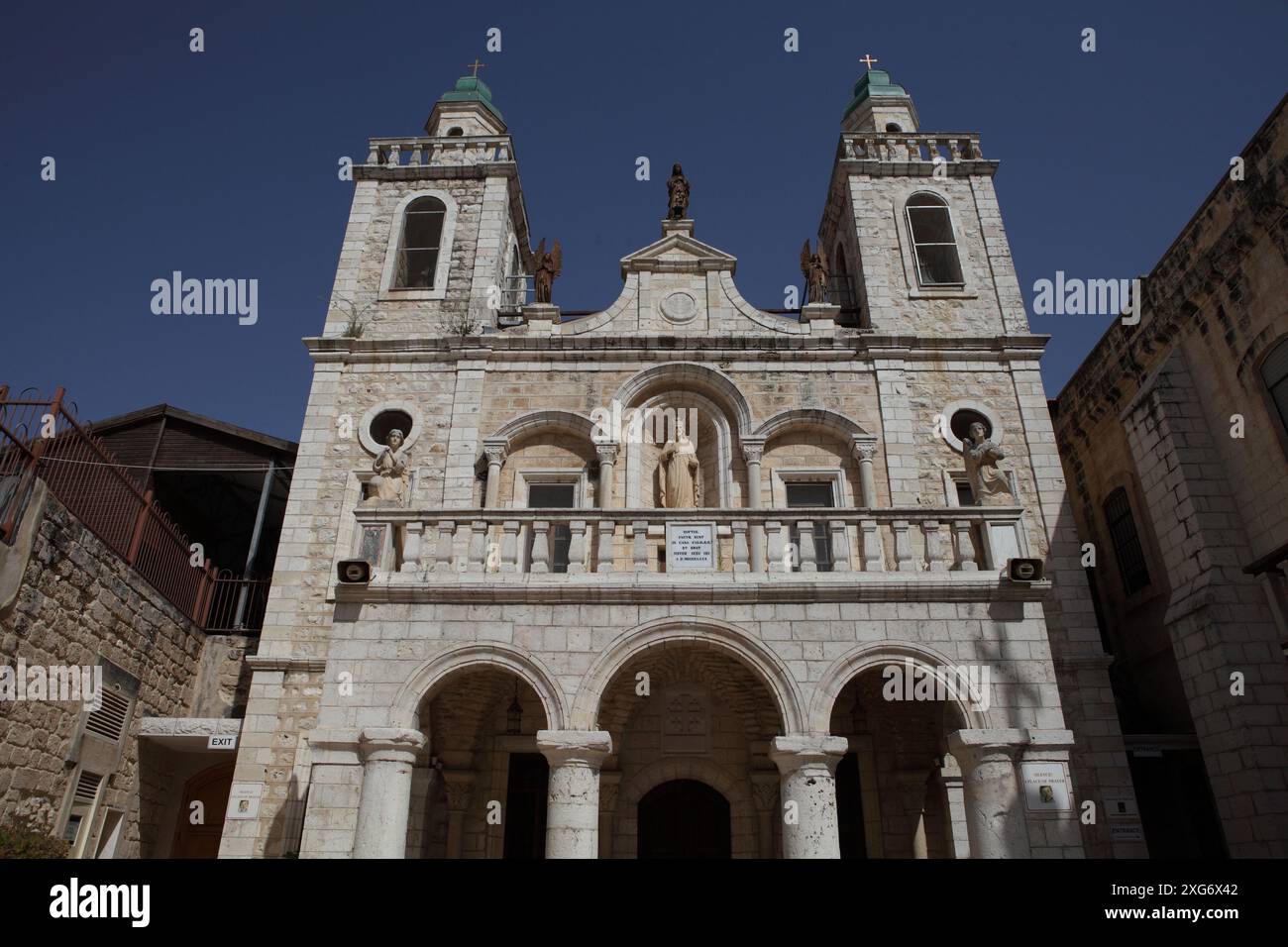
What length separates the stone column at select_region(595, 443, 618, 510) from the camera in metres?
14.4

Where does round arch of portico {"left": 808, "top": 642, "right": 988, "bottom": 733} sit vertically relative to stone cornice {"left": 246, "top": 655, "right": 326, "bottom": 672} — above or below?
below

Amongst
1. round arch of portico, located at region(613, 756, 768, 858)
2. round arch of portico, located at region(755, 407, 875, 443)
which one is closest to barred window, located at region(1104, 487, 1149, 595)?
round arch of portico, located at region(755, 407, 875, 443)

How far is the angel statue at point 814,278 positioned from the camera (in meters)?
17.2

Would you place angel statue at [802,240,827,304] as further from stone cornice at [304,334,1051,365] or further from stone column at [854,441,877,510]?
stone column at [854,441,877,510]

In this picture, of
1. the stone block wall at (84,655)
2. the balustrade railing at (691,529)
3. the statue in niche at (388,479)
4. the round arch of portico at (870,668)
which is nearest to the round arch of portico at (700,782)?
the round arch of portico at (870,668)

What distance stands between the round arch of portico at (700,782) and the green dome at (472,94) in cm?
1807

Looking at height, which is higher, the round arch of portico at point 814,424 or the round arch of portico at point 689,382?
the round arch of portico at point 689,382

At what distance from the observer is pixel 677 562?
1032cm

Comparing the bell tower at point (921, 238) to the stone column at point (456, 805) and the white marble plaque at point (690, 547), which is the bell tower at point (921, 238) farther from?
the stone column at point (456, 805)

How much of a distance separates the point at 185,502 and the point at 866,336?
50.4ft

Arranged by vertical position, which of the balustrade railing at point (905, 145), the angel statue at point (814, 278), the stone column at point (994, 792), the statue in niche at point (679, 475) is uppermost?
the balustrade railing at point (905, 145)

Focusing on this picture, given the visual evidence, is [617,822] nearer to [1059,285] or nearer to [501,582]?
[501,582]

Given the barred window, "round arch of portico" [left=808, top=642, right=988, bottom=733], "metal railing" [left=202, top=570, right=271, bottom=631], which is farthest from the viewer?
the barred window

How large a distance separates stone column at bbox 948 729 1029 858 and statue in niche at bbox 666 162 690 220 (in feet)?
41.3
